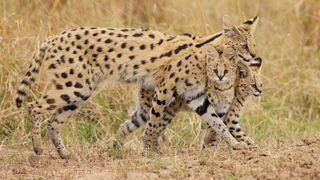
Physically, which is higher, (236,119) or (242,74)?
(242,74)

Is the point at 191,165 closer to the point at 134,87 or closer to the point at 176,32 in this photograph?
the point at 134,87

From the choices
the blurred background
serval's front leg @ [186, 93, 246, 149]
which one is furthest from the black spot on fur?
the blurred background

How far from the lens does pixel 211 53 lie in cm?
751

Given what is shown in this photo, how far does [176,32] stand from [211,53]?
3062mm

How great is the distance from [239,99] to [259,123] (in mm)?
1543

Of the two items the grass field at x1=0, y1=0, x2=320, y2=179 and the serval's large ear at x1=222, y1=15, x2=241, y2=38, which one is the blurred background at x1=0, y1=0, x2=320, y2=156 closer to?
the grass field at x1=0, y1=0, x2=320, y2=179

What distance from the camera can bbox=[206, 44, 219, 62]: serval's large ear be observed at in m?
7.50

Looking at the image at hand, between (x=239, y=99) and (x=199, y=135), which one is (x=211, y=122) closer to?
(x=239, y=99)

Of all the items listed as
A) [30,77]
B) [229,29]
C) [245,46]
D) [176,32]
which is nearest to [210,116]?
[245,46]

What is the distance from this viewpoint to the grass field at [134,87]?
7440 millimetres

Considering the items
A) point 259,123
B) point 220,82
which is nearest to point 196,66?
point 220,82

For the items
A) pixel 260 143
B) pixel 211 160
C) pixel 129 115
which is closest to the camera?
pixel 211 160

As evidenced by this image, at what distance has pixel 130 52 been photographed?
780 cm

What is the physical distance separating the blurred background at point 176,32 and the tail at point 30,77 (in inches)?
26.9
